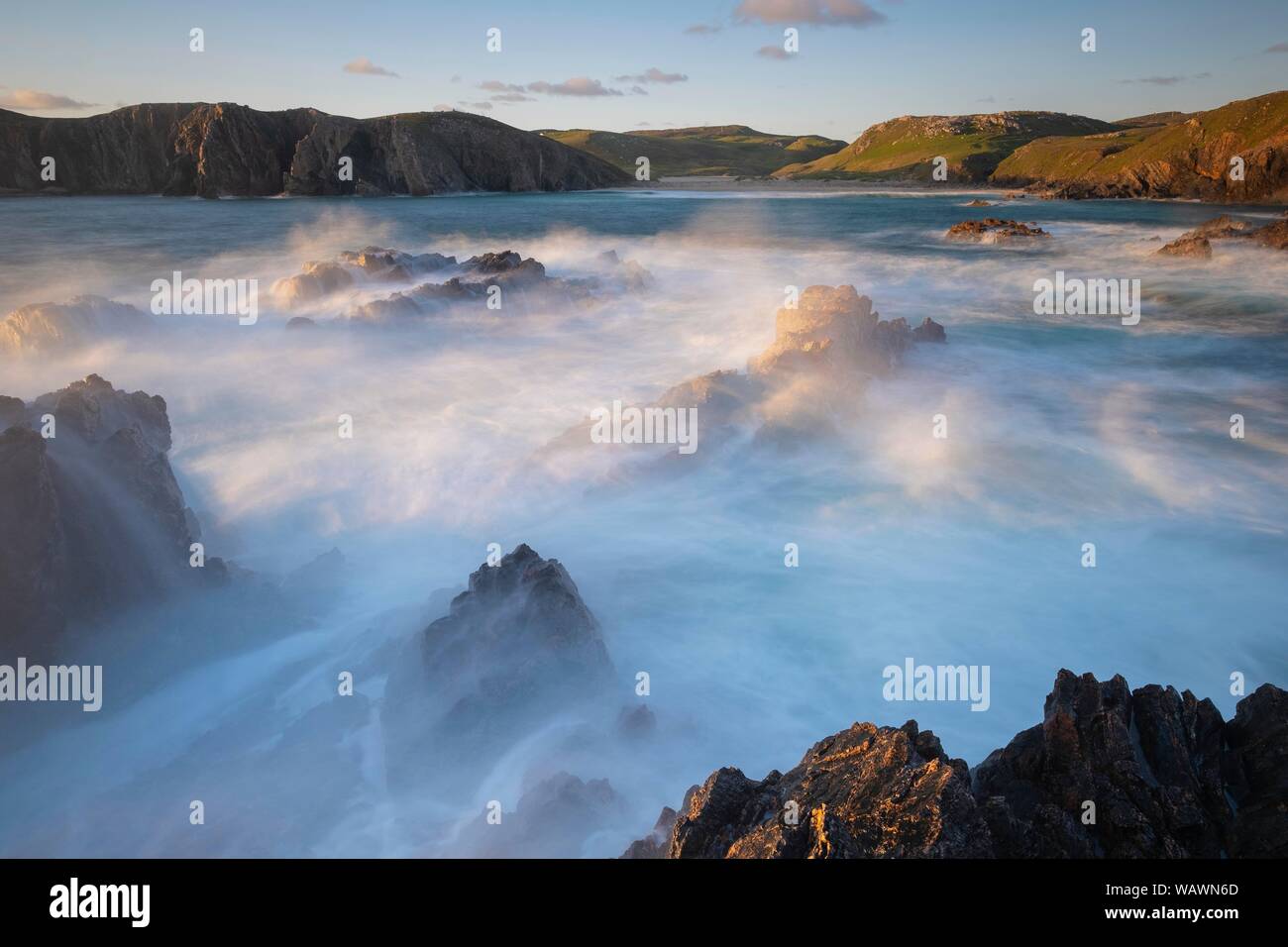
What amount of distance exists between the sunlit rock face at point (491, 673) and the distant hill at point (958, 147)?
162 metres

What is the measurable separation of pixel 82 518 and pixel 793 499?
12.6 meters

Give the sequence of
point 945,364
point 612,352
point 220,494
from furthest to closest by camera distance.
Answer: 1. point 612,352
2. point 945,364
3. point 220,494

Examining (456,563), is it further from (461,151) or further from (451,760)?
(461,151)

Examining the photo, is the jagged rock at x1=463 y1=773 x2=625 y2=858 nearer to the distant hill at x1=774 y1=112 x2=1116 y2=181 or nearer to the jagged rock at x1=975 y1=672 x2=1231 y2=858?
the jagged rock at x1=975 y1=672 x2=1231 y2=858

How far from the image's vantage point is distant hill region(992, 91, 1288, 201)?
74375 mm

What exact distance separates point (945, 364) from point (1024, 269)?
2432 centimetres

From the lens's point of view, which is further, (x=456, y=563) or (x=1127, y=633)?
(x=456, y=563)

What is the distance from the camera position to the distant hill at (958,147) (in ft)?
493

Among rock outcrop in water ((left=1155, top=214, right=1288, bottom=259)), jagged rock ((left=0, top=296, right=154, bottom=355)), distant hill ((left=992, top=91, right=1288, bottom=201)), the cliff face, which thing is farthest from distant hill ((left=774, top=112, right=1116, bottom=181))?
jagged rock ((left=0, top=296, right=154, bottom=355))

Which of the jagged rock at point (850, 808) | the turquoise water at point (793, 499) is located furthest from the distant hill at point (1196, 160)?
the jagged rock at point (850, 808)

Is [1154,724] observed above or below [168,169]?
below

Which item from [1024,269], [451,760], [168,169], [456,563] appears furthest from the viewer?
[168,169]

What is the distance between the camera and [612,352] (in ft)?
88.6
